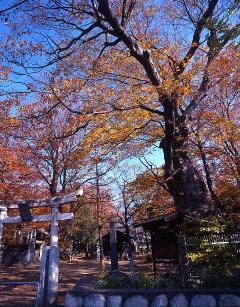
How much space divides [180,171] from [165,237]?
2799mm

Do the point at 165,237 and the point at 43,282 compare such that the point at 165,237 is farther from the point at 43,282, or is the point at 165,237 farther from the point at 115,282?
the point at 43,282

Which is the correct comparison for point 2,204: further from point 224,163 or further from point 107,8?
point 224,163

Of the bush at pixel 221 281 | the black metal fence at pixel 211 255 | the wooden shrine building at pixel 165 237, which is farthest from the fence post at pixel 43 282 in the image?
the wooden shrine building at pixel 165 237

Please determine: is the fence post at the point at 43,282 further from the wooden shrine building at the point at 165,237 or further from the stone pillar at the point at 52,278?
the wooden shrine building at the point at 165,237

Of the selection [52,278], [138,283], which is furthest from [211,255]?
[52,278]

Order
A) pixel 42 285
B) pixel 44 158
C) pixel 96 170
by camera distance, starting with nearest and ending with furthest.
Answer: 1. pixel 42 285
2. pixel 44 158
3. pixel 96 170

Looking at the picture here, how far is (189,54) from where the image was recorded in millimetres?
12398

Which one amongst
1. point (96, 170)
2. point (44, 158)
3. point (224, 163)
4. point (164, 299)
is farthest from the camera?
point (96, 170)

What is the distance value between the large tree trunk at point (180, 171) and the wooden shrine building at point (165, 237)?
591 mm

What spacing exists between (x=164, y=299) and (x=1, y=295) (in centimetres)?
637

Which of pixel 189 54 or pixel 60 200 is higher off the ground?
pixel 189 54

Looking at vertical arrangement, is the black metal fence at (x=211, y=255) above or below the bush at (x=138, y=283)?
above

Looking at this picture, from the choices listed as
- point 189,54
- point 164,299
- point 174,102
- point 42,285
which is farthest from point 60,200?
point 189,54

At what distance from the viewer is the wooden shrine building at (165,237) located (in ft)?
34.2
